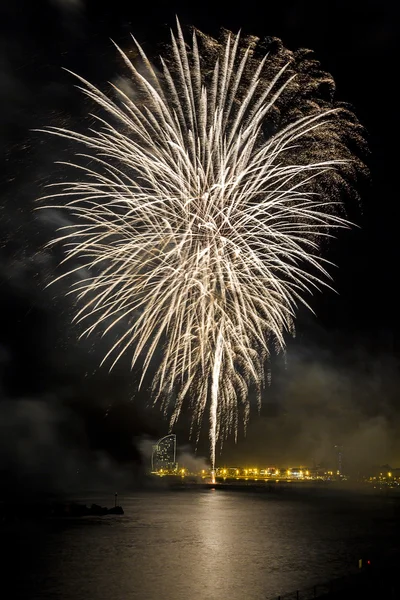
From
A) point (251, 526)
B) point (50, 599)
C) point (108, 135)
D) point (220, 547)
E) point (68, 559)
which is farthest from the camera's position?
point (251, 526)

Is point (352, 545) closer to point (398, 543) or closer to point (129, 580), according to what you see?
point (398, 543)

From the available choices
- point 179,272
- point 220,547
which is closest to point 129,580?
point 220,547

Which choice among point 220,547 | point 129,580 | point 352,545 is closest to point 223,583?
point 129,580

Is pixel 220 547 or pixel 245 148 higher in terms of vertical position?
pixel 245 148

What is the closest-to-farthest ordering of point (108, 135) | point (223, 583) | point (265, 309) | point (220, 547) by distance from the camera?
point (108, 135) < point (265, 309) < point (223, 583) < point (220, 547)

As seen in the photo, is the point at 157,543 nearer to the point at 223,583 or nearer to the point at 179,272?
the point at 223,583

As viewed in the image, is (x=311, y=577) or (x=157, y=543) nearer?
(x=311, y=577)

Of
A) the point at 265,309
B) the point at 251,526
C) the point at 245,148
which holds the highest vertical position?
the point at 245,148
